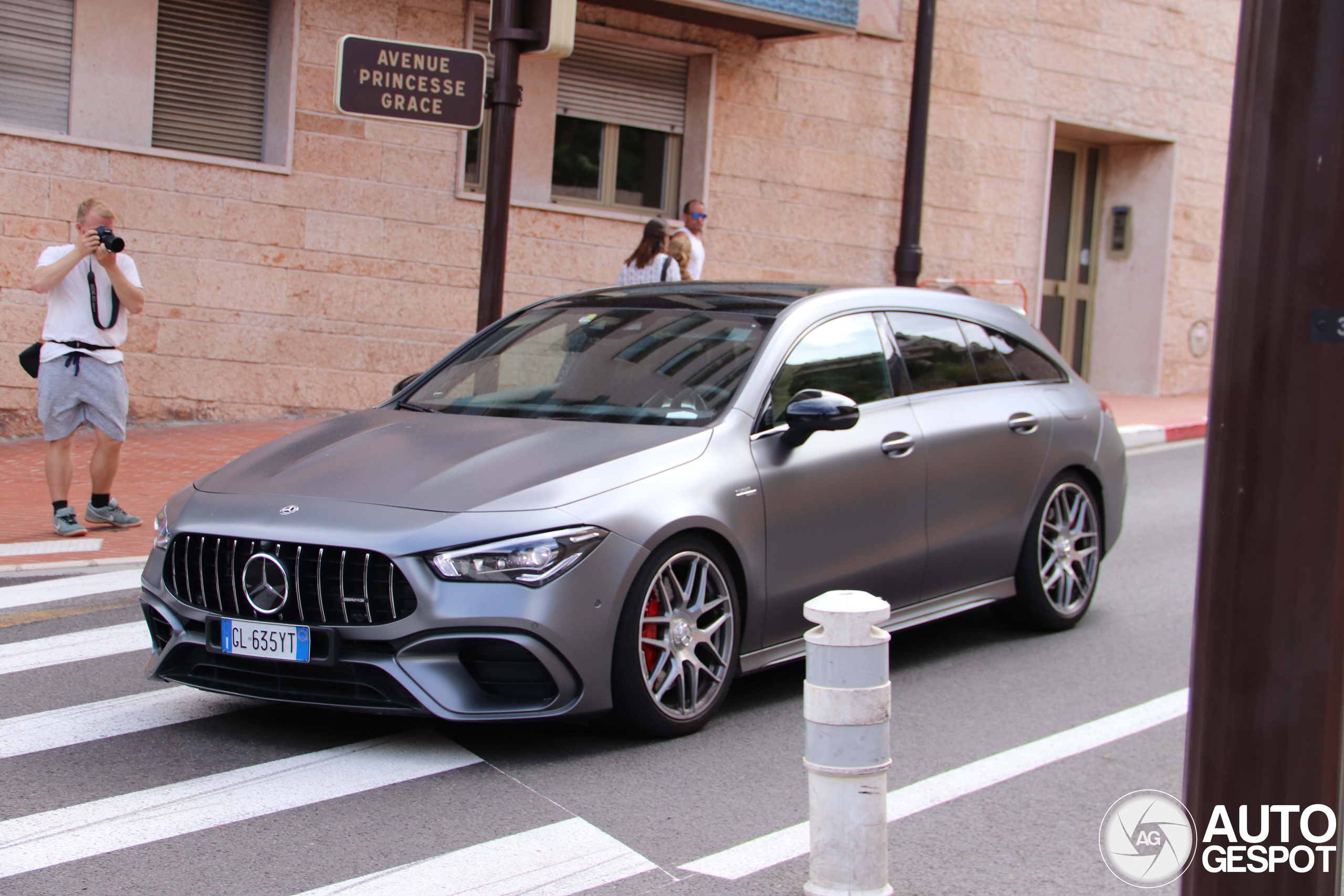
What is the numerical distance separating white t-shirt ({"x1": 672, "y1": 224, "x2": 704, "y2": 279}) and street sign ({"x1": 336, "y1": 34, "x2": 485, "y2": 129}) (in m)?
4.04

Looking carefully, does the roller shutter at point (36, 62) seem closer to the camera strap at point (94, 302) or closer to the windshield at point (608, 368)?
the camera strap at point (94, 302)

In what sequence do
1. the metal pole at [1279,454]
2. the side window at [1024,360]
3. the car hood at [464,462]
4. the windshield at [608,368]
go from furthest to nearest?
the side window at [1024,360], the windshield at [608,368], the car hood at [464,462], the metal pole at [1279,454]

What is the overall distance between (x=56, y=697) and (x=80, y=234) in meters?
3.62

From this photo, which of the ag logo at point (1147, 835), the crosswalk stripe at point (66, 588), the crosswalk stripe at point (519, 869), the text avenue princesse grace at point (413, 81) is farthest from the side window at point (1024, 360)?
the crosswalk stripe at point (66, 588)

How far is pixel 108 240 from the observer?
8.23 metres

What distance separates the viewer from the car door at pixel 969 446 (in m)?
6.36

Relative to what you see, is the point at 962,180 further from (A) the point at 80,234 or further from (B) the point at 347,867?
(B) the point at 347,867

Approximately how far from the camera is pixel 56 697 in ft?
18.1

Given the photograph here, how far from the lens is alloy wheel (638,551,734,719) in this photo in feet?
16.5

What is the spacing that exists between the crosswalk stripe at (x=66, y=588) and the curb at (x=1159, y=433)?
10.4 m

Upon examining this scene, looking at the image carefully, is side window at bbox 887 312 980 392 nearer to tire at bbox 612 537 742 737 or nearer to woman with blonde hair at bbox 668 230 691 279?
tire at bbox 612 537 742 737

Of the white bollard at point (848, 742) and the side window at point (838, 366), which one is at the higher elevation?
the side window at point (838, 366)

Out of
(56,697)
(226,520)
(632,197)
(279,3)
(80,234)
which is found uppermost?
(279,3)

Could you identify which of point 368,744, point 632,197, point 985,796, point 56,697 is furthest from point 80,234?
point 632,197
